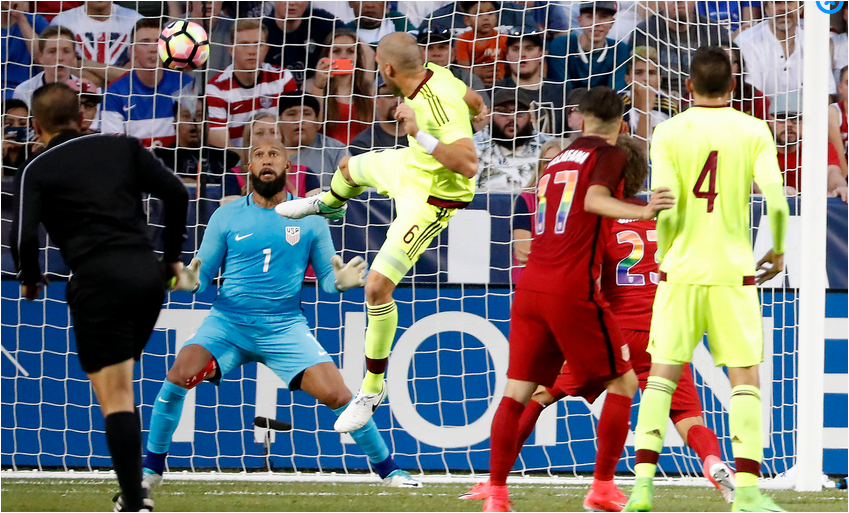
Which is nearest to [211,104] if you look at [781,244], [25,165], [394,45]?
[394,45]

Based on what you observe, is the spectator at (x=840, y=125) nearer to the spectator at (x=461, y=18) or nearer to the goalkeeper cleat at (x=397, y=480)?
the spectator at (x=461, y=18)

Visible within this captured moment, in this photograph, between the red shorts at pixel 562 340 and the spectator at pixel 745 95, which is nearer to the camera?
the red shorts at pixel 562 340

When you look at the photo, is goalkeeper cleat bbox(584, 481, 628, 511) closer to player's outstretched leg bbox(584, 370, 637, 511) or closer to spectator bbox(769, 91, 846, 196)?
player's outstretched leg bbox(584, 370, 637, 511)

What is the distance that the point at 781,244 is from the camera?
396cm

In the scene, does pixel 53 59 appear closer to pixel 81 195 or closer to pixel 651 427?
pixel 81 195

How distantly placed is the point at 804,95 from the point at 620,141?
1458mm

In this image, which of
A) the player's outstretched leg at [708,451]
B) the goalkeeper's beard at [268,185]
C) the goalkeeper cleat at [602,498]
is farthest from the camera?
the goalkeeper's beard at [268,185]

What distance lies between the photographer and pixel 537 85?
6.91 metres

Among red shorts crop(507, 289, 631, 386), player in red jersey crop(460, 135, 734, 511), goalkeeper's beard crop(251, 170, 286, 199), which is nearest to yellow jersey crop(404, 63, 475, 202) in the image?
red shorts crop(507, 289, 631, 386)

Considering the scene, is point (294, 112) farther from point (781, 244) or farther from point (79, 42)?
point (781, 244)

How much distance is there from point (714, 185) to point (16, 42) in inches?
207

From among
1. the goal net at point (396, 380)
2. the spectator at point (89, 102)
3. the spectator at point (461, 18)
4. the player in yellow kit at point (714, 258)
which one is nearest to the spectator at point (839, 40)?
the goal net at point (396, 380)

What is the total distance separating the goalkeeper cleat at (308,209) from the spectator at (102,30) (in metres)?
2.58

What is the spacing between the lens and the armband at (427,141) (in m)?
4.50
